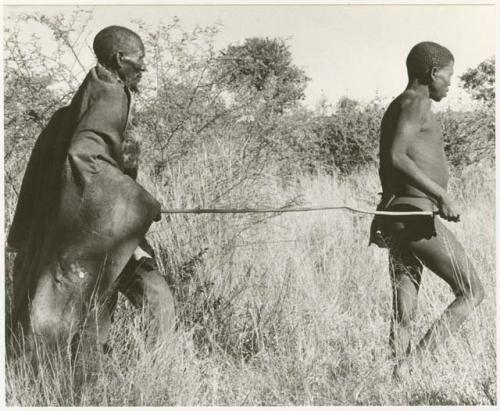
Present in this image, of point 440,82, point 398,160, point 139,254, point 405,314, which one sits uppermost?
point 440,82

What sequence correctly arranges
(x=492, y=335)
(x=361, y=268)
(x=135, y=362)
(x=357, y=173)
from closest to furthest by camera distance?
(x=135, y=362)
(x=492, y=335)
(x=361, y=268)
(x=357, y=173)

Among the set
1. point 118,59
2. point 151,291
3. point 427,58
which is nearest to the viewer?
point 118,59

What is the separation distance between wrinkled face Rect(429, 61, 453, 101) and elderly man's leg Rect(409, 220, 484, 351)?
0.75 meters

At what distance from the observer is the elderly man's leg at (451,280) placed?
11.5ft

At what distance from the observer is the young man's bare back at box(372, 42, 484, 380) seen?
3.52 metres

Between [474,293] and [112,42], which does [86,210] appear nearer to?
[112,42]

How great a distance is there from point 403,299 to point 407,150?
2.60ft

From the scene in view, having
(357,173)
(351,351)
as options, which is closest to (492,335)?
(351,351)

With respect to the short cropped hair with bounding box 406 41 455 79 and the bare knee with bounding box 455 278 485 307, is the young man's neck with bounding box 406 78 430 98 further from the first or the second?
the bare knee with bounding box 455 278 485 307

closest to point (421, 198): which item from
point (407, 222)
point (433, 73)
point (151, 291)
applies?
point (407, 222)

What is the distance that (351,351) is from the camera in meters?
3.91

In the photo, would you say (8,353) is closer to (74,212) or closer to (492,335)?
(74,212)

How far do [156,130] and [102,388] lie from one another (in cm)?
280

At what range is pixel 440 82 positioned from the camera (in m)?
3.66
